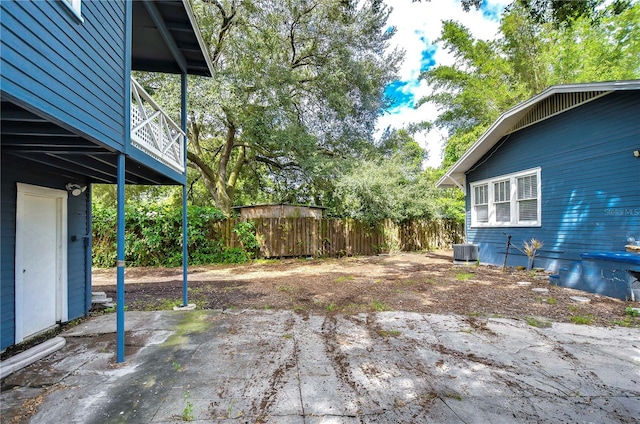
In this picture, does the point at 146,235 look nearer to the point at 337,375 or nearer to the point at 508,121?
the point at 337,375

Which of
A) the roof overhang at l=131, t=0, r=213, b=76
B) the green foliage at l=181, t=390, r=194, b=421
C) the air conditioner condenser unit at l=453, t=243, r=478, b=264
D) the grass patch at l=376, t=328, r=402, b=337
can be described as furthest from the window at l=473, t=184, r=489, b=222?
the green foliage at l=181, t=390, r=194, b=421

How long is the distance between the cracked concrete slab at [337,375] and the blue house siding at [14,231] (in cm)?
63

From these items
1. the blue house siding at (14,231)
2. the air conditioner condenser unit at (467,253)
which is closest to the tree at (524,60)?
the air conditioner condenser unit at (467,253)

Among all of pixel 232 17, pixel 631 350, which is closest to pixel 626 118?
pixel 631 350

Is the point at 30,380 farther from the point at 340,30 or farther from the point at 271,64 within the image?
the point at 340,30

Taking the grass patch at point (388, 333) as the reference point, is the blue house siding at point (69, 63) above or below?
above

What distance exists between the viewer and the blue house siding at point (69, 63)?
1.93 m

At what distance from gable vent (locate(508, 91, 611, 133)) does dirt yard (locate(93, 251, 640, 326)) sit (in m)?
4.03

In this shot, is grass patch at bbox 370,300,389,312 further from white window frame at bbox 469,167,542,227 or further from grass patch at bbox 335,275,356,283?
white window frame at bbox 469,167,542,227

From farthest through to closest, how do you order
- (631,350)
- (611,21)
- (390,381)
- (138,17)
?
(611,21), (138,17), (631,350), (390,381)

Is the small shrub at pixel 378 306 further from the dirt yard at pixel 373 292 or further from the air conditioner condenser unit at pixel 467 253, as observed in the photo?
the air conditioner condenser unit at pixel 467 253

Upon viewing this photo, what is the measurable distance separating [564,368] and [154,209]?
10.5 meters

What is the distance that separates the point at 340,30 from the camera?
12438mm

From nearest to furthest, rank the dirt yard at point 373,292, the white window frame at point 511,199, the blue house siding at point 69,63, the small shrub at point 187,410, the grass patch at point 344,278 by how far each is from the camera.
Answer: the blue house siding at point 69,63 < the small shrub at point 187,410 < the dirt yard at point 373,292 < the grass patch at point 344,278 < the white window frame at point 511,199
